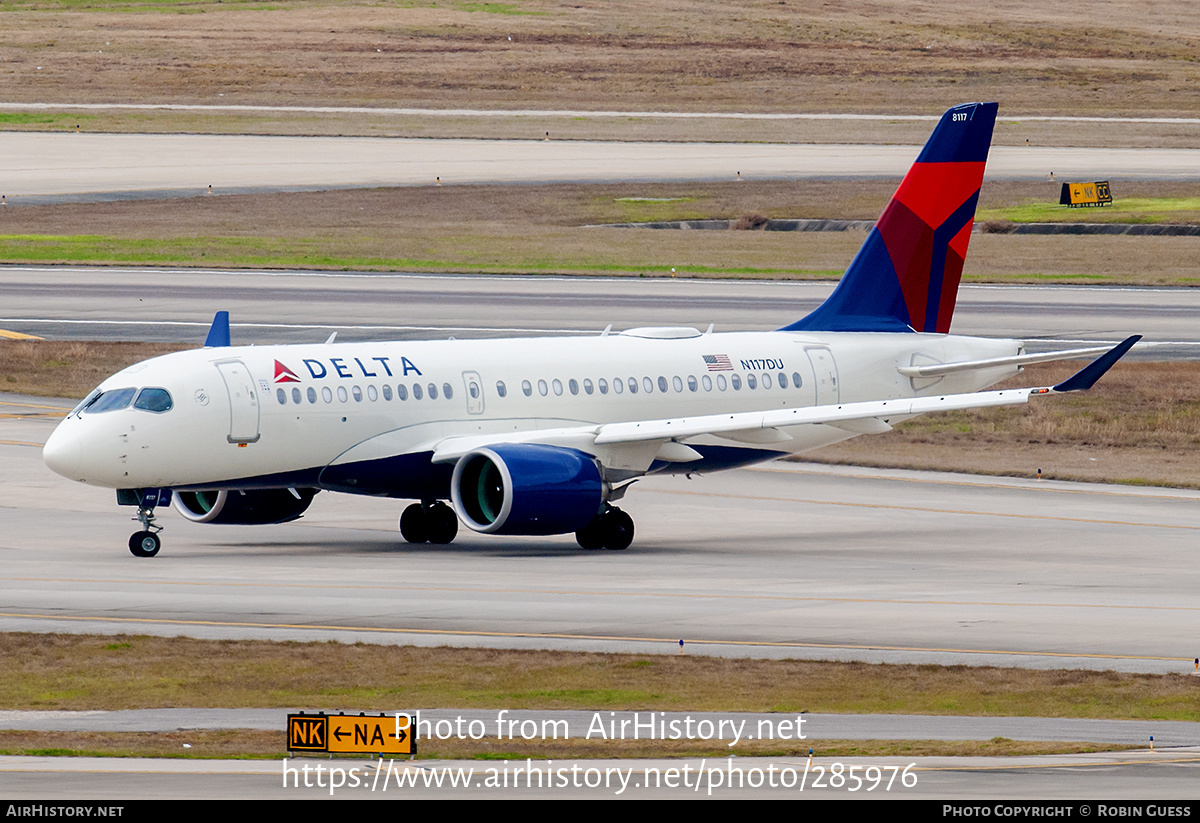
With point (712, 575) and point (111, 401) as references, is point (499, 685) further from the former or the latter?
point (111, 401)

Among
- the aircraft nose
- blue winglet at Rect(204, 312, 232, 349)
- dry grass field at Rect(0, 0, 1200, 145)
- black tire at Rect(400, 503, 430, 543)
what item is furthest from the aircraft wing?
dry grass field at Rect(0, 0, 1200, 145)

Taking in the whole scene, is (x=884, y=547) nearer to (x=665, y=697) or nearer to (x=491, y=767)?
(x=665, y=697)

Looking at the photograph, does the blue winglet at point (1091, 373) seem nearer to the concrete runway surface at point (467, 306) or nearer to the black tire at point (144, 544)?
the black tire at point (144, 544)

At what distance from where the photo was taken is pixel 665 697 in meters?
24.8

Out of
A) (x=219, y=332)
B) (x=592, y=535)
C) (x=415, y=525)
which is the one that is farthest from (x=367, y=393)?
(x=592, y=535)

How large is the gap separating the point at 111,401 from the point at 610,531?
9963 mm

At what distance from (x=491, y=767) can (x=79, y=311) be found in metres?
57.0

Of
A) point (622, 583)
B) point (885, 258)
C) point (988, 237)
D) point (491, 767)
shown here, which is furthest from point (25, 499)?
point (988, 237)

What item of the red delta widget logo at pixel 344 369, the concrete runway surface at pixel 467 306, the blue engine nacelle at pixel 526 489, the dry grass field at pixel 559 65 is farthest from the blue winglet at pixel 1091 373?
the dry grass field at pixel 559 65

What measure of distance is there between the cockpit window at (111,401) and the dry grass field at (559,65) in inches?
4001

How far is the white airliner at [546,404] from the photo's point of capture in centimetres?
3766

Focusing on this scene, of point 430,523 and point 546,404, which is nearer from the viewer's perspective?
point 430,523

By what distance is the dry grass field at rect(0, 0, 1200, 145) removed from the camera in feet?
473

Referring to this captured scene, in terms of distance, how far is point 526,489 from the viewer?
1480 inches
